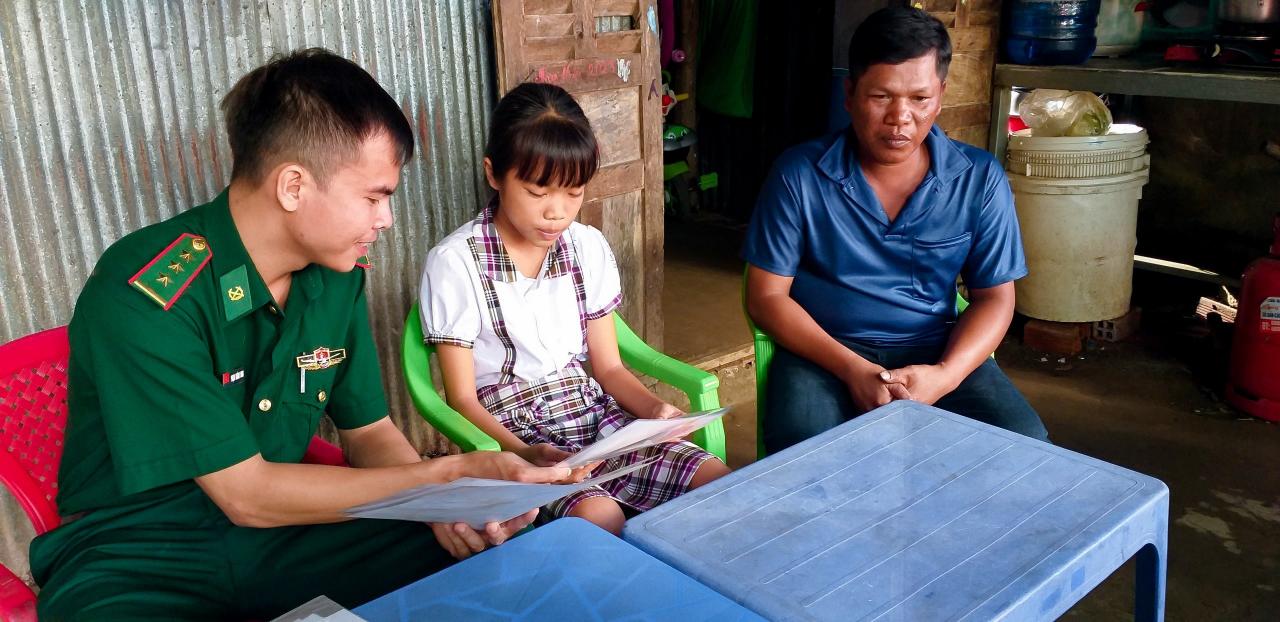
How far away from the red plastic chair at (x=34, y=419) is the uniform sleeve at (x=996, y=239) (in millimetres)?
2081

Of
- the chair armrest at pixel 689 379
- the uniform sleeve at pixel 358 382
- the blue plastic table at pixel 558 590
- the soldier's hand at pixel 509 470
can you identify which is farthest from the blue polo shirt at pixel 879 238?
the blue plastic table at pixel 558 590

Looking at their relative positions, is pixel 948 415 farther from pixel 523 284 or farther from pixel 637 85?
pixel 637 85

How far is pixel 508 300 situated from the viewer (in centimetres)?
226

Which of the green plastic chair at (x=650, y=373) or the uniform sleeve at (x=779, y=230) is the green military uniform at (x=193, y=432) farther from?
the uniform sleeve at (x=779, y=230)

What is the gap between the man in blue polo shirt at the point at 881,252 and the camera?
95.7 inches

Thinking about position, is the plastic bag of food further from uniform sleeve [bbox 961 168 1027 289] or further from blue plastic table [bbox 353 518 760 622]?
blue plastic table [bbox 353 518 760 622]

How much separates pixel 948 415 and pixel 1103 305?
9.81 ft

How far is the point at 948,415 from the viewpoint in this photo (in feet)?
6.40

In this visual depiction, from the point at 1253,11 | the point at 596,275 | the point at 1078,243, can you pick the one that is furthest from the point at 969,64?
the point at 596,275

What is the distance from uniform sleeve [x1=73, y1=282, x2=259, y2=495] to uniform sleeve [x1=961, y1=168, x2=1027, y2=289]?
1883 mm

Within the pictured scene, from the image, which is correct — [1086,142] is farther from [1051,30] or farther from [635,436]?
[635,436]

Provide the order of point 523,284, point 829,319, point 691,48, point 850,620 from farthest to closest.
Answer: point 691,48 → point 829,319 → point 523,284 → point 850,620

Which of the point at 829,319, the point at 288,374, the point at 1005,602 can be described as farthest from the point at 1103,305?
the point at 288,374

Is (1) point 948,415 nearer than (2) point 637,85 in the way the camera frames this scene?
Yes
